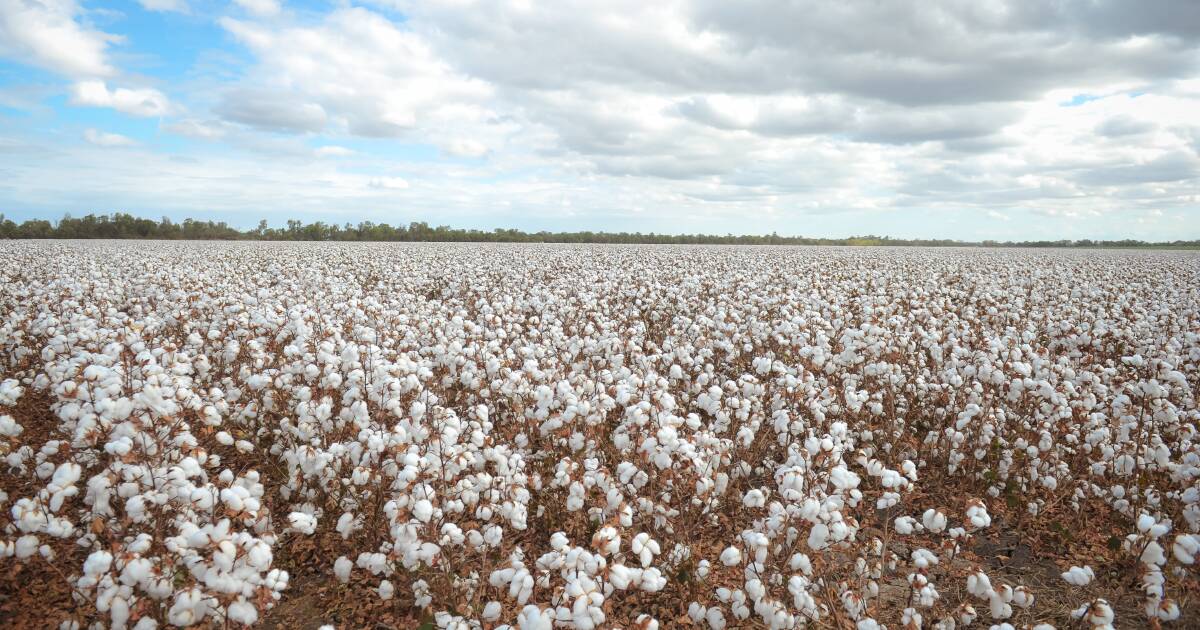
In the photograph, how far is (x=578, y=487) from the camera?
14.2ft

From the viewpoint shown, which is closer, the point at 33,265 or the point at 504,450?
the point at 504,450

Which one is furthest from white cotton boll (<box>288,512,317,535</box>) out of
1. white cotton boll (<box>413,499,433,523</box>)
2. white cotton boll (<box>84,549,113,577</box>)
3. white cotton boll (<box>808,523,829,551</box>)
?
white cotton boll (<box>808,523,829,551</box>)

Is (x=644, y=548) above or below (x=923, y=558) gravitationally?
above

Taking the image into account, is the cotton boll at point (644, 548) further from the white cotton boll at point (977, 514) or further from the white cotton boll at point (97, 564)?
the white cotton boll at point (97, 564)

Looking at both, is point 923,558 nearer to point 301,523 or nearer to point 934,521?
point 934,521

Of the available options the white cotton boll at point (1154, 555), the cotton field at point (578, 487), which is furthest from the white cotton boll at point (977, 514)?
the white cotton boll at point (1154, 555)

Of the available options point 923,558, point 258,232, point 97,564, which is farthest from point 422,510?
point 258,232

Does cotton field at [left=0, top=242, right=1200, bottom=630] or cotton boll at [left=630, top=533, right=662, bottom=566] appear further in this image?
cotton field at [left=0, top=242, right=1200, bottom=630]

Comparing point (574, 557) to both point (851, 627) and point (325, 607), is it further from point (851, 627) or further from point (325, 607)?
point (325, 607)

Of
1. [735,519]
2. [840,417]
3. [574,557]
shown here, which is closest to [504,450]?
[574,557]

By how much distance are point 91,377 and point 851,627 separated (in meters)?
5.71

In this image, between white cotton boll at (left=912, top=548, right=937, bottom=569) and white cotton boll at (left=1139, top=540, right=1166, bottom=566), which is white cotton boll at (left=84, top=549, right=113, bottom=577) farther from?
white cotton boll at (left=1139, top=540, right=1166, bottom=566)

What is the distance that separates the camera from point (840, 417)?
7574 millimetres

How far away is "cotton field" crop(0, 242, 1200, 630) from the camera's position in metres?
3.66
